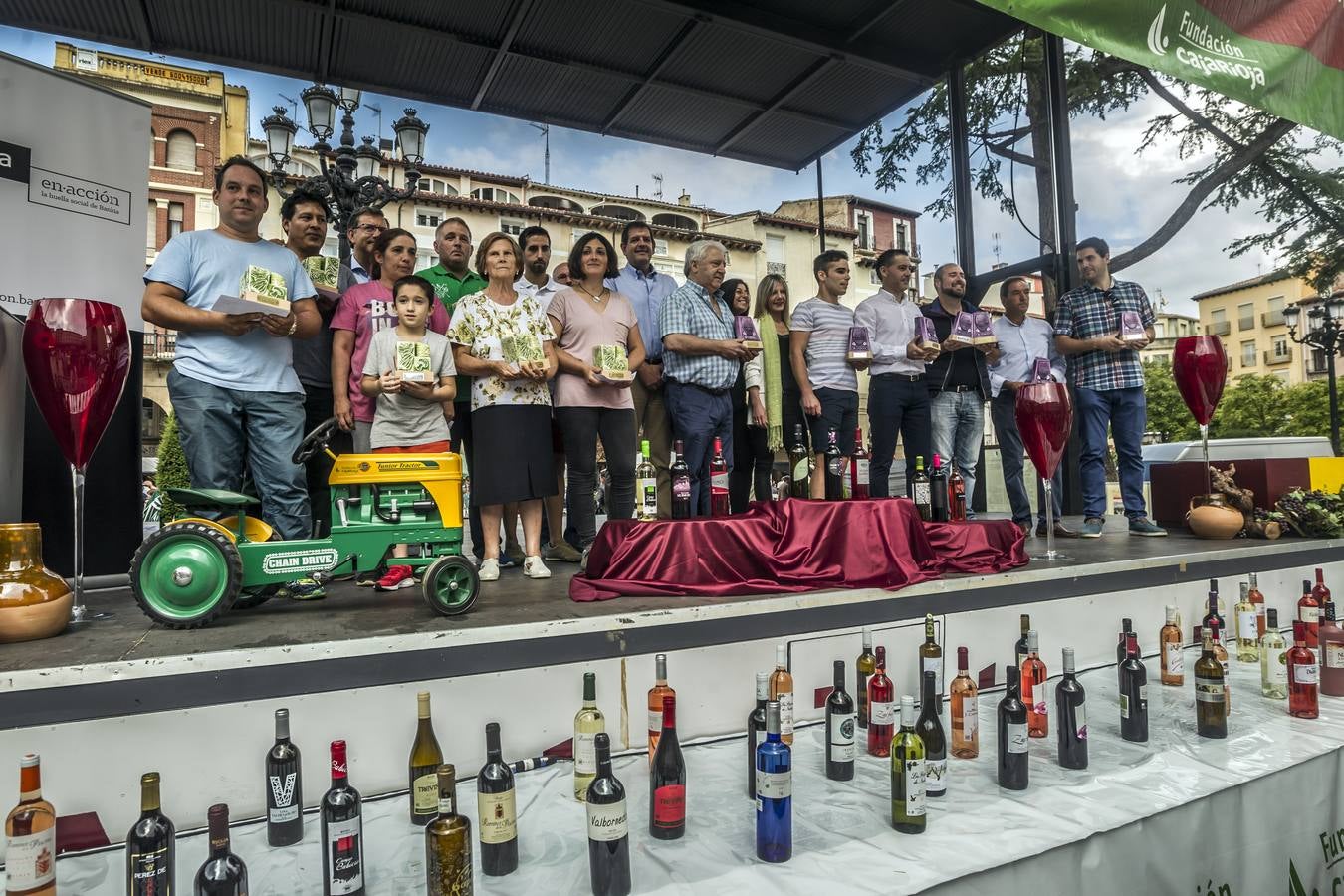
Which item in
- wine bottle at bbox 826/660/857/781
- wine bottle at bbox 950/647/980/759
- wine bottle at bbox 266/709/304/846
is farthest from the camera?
wine bottle at bbox 950/647/980/759

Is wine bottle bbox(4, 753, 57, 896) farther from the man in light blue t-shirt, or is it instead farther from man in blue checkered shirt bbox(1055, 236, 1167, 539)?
man in blue checkered shirt bbox(1055, 236, 1167, 539)

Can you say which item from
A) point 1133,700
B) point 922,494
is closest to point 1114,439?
point 922,494

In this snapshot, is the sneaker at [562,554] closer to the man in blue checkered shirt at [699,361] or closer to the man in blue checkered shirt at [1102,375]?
the man in blue checkered shirt at [699,361]

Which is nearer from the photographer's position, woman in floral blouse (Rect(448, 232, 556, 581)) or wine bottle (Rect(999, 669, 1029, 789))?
wine bottle (Rect(999, 669, 1029, 789))

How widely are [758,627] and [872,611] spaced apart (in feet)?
1.53

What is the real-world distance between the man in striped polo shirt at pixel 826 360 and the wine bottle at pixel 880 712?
1578 mm

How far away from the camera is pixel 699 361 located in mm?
3570

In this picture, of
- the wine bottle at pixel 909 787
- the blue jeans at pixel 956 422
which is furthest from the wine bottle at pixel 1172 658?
the wine bottle at pixel 909 787

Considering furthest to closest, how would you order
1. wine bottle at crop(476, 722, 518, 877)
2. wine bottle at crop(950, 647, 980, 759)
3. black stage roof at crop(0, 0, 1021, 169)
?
black stage roof at crop(0, 0, 1021, 169), wine bottle at crop(950, 647, 980, 759), wine bottle at crop(476, 722, 518, 877)

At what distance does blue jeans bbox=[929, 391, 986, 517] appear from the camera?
4184 millimetres

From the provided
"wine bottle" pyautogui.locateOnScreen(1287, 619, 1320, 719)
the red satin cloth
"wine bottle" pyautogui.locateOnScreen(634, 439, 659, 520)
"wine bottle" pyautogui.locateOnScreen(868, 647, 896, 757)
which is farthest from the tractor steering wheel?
"wine bottle" pyautogui.locateOnScreen(1287, 619, 1320, 719)

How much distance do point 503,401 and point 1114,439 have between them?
365cm

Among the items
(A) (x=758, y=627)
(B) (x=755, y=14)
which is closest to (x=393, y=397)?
(A) (x=758, y=627)

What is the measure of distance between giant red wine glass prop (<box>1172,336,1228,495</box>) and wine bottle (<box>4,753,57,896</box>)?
4.74m
